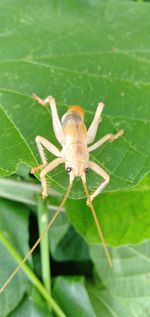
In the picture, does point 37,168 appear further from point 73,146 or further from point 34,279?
point 34,279

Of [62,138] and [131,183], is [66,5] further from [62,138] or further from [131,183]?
[131,183]

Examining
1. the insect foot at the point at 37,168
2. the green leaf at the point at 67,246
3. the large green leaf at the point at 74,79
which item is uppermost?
the large green leaf at the point at 74,79

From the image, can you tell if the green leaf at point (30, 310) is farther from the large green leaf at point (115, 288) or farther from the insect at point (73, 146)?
the insect at point (73, 146)

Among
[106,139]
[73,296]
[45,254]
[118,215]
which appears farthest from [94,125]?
[73,296]

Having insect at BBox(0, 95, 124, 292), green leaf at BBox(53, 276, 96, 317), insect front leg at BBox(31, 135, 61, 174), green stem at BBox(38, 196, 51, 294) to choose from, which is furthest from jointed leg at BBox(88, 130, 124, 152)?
green leaf at BBox(53, 276, 96, 317)

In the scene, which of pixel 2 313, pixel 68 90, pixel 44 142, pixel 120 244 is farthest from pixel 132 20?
pixel 2 313

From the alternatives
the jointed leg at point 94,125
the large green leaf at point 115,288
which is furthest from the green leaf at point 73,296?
the jointed leg at point 94,125

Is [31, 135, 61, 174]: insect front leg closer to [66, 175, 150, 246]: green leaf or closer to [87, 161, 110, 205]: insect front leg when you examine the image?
[87, 161, 110, 205]: insect front leg

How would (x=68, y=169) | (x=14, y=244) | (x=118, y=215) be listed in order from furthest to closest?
(x=14, y=244)
(x=118, y=215)
(x=68, y=169)

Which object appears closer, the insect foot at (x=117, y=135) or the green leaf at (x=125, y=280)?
the insect foot at (x=117, y=135)
